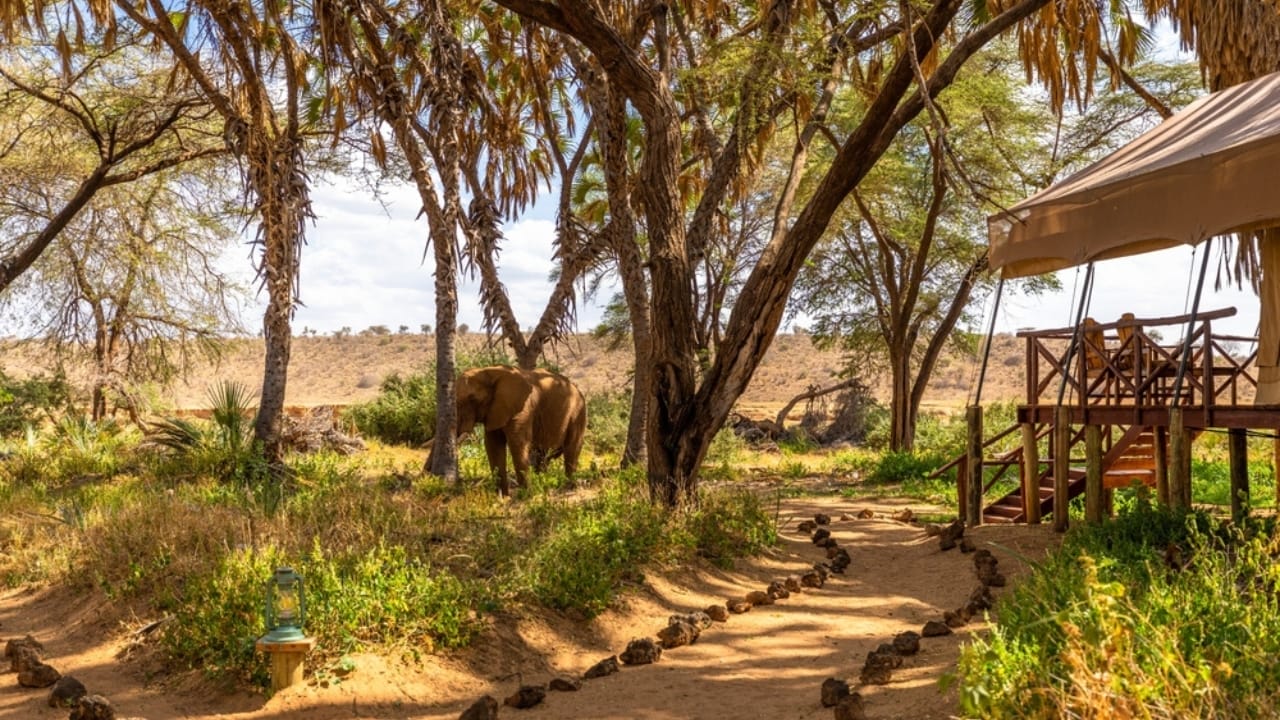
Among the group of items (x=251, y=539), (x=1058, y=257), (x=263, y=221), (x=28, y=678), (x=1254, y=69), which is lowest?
(x=28, y=678)

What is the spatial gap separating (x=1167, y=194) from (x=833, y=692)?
5373 millimetres

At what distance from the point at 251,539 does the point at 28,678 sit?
6.24ft

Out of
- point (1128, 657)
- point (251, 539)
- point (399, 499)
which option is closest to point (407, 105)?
point (399, 499)

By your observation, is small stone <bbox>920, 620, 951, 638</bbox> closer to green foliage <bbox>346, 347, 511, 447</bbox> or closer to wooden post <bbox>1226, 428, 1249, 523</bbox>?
wooden post <bbox>1226, 428, 1249, 523</bbox>

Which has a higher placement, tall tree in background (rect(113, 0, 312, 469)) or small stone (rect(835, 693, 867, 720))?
tall tree in background (rect(113, 0, 312, 469))

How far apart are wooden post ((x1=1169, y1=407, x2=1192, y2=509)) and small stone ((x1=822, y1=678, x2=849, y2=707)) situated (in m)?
4.86

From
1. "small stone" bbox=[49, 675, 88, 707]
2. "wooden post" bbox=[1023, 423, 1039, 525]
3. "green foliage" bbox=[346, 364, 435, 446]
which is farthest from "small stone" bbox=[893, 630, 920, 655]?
"green foliage" bbox=[346, 364, 435, 446]

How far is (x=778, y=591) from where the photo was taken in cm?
848

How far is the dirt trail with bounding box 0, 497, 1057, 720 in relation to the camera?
5809 mm

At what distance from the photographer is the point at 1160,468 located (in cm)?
1030

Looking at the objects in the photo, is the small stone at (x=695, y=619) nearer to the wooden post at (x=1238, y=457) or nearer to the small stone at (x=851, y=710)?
the small stone at (x=851, y=710)

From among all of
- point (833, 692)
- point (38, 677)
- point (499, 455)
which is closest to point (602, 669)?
point (833, 692)

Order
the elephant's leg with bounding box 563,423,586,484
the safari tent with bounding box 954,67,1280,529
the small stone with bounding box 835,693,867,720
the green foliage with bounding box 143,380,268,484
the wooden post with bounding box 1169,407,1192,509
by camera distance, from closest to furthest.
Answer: the small stone with bounding box 835,693,867,720 < the safari tent with bounding box 954,67,1280,529 < the wooden post with bounding box 1169,407,1192,509 < the green foliage with bounding box 143,380,268,484 < the elephant's leg with bounding box 563,423,586,484

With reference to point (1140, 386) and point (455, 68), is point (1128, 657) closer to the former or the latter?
point (1140, 386)
